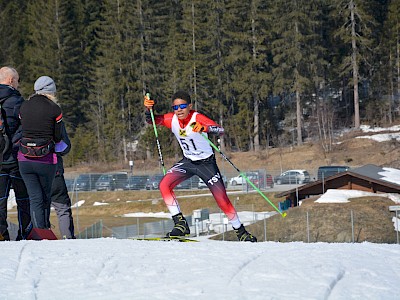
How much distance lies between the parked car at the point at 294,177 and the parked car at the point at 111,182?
39.5ft

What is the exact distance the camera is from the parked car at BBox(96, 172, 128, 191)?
53.4 m

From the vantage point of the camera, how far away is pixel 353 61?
62500 millimetres

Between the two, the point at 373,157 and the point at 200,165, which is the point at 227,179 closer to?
the point at 373,157

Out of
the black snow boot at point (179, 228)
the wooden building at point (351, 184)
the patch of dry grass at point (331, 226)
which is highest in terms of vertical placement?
the black snow boot at point (179, 228)

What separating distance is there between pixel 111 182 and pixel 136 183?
2.34 meters

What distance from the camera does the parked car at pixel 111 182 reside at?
2104 inches

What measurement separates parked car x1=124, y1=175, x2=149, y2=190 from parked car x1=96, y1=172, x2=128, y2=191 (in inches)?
15.2

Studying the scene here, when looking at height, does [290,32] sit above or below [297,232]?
above

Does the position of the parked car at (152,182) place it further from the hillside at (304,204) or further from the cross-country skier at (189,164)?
the cross-country skier at (189,164)

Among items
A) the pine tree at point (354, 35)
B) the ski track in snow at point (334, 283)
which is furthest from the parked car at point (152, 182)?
the ski track in snow at point (334, 283)

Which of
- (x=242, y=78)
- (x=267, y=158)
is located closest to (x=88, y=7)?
(x=242, y=78)

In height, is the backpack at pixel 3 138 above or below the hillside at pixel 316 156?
above

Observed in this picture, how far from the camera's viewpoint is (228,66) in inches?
2702

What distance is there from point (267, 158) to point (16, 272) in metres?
54.5
